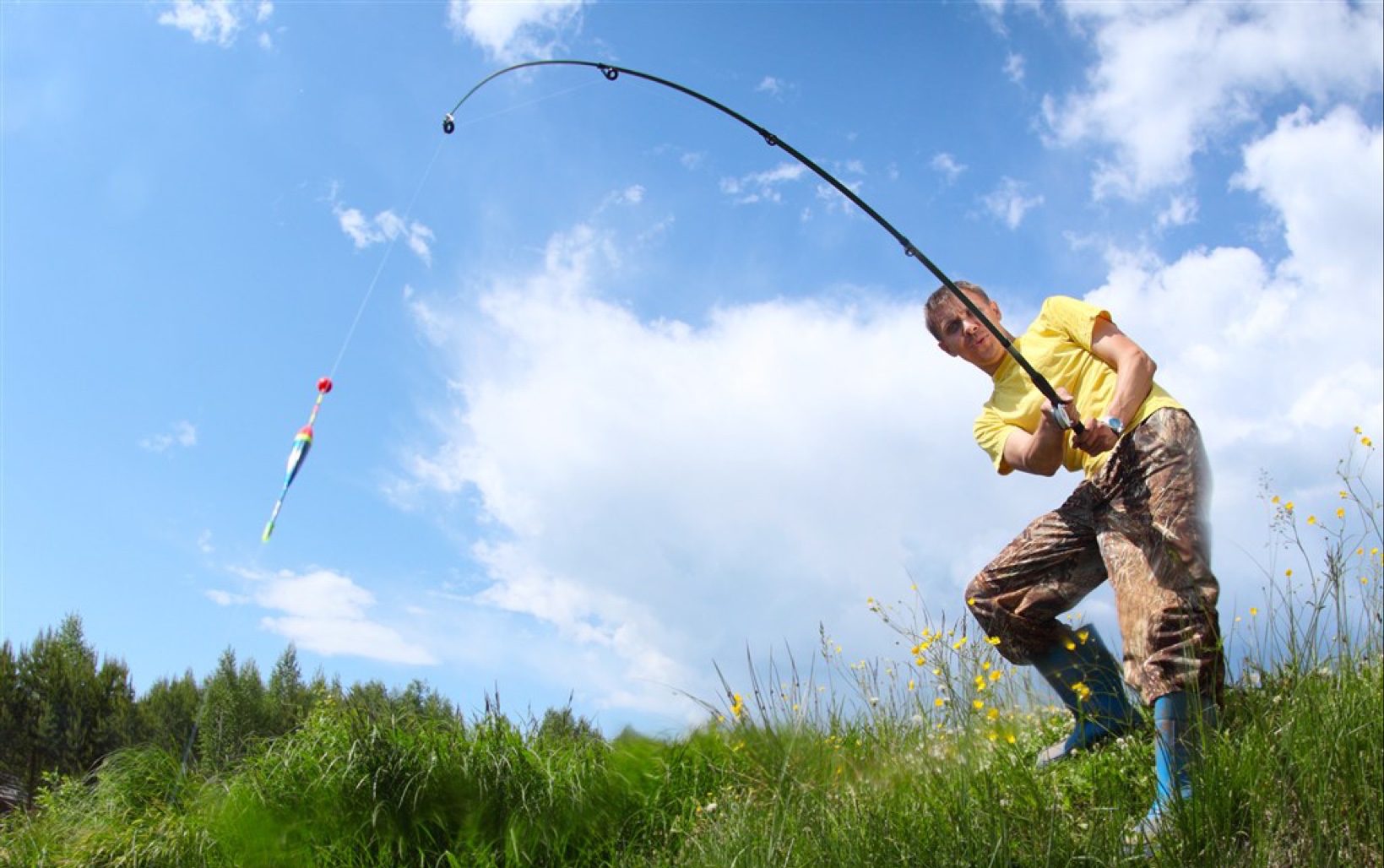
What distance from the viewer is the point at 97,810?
618 cm

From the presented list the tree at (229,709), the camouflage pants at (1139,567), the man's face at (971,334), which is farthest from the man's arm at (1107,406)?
the tree at (229,709)

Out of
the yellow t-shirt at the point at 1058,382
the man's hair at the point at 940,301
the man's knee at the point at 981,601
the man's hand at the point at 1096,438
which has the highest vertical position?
the man's hair at the point at 940,301

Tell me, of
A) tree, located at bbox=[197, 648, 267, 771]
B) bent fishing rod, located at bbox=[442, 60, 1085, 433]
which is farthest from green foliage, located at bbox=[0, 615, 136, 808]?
bent fishing rod, located at bbox=[442, 60, 1085, 433]

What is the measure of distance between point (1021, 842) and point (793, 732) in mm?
1435

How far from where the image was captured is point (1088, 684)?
4.57 metres

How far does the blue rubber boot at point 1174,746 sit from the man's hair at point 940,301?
70.3 inches

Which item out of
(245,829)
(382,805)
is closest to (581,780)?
(382,805)

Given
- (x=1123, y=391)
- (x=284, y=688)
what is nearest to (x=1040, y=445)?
(x=1123, y=391)

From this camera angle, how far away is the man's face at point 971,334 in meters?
4.54

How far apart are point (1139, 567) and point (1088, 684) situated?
0.89 m

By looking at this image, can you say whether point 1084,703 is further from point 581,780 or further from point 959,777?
point 581,780

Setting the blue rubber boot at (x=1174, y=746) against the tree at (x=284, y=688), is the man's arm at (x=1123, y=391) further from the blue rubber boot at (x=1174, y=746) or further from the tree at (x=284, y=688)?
the tree at (x=284, y=688)

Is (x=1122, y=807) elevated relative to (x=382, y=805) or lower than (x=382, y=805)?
elevated

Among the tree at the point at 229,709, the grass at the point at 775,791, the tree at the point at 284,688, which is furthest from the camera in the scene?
the tree at the point at 284,688
